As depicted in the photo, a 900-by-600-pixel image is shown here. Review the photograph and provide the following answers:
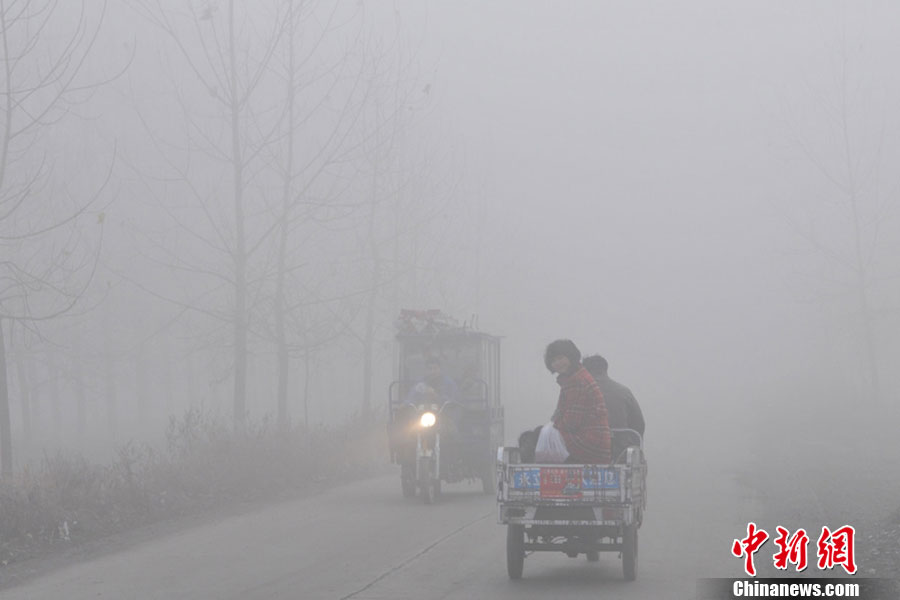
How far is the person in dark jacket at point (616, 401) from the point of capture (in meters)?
11.5

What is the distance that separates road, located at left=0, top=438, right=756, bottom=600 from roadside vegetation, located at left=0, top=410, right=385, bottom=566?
0.99 metres

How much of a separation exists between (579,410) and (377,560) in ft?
9.32

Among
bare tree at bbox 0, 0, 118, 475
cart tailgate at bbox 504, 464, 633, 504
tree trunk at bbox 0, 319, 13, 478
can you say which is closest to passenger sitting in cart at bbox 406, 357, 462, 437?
bare tree at bbox 0, 0, 118, 475

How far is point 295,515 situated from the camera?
16.2 m

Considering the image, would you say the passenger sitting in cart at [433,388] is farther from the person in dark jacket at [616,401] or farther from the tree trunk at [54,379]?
the tree trunk at [54,379]

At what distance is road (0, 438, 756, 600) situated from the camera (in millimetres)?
10438

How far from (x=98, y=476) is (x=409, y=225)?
2287 cm

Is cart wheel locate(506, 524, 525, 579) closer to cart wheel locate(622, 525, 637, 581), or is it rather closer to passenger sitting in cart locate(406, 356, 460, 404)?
cart wheel locate(622, 525, 637, 581)

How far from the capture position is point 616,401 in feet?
37.9

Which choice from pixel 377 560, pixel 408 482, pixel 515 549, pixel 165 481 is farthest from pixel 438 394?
pixel 515 549

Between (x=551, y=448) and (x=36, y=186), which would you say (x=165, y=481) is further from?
(x=36, y=186)

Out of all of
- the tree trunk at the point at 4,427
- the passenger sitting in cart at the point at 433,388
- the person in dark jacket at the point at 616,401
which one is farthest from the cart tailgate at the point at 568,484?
the tree trunk at the point at 4,427

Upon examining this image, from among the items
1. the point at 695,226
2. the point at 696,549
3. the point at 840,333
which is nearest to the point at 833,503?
the point at 696,549

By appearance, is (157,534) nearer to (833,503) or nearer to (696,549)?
(696,549)
